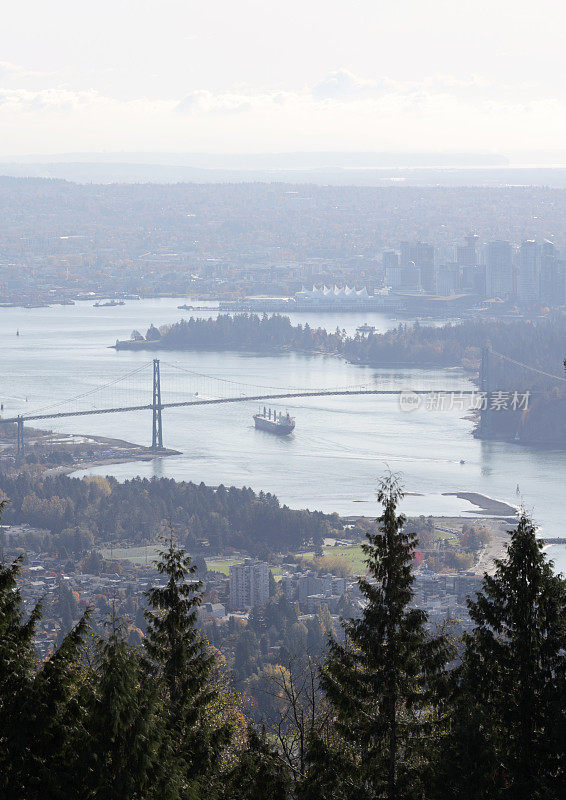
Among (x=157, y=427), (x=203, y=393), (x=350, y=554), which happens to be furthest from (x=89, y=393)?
(x=350, y=554)

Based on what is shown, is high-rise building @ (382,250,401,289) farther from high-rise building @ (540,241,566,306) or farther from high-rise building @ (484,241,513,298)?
high-rise building @ (540,241,566,306)

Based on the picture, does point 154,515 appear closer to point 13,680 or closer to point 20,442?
point 20,442

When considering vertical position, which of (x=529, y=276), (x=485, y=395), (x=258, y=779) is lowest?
(x=485, y=395)

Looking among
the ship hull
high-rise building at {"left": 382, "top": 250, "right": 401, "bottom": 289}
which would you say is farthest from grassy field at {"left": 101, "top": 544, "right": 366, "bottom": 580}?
high-rise building at {"left": 382, "top": 250, "right": 401, "bottom": 289}

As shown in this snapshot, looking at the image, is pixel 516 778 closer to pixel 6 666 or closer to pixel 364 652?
pixel 364 652

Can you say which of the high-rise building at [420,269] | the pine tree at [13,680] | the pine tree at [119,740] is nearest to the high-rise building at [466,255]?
the high-rise building at [420,269]

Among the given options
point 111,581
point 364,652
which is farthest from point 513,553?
point 111,581
